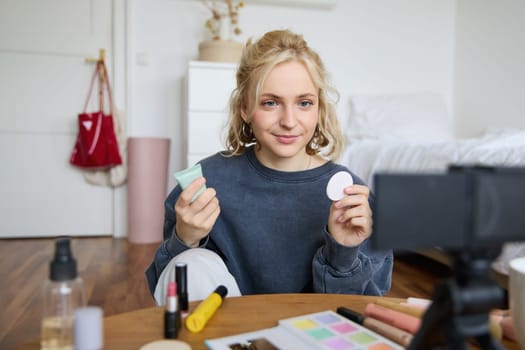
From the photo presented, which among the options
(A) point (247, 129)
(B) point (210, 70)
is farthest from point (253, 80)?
(B) point (210, 70)

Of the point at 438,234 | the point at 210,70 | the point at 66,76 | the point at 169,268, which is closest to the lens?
the point at 438,234

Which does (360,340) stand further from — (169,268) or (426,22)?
(426,22)

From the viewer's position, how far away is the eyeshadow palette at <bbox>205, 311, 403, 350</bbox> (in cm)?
43

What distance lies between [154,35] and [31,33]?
2.29 ft

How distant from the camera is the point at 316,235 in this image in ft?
2.88

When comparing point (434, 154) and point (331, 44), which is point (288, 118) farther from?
point (331, 44)

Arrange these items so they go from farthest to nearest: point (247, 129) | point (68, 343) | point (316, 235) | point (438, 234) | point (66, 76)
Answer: point (66, 76), point (247, 129), point (316, 235), point (68, 343), point (438, 234)

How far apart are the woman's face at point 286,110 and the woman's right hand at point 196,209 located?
251 millimetres

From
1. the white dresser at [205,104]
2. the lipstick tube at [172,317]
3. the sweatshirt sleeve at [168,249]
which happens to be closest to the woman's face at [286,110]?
the sweatshirt sleeve at [168,249]

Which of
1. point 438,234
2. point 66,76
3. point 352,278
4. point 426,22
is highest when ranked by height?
point 426,22

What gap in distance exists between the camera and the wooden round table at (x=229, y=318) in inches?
17.9

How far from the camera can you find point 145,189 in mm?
2514

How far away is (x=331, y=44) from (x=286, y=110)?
88.3 inches

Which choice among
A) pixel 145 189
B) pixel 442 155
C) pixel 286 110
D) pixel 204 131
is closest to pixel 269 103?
pixel 286 110
